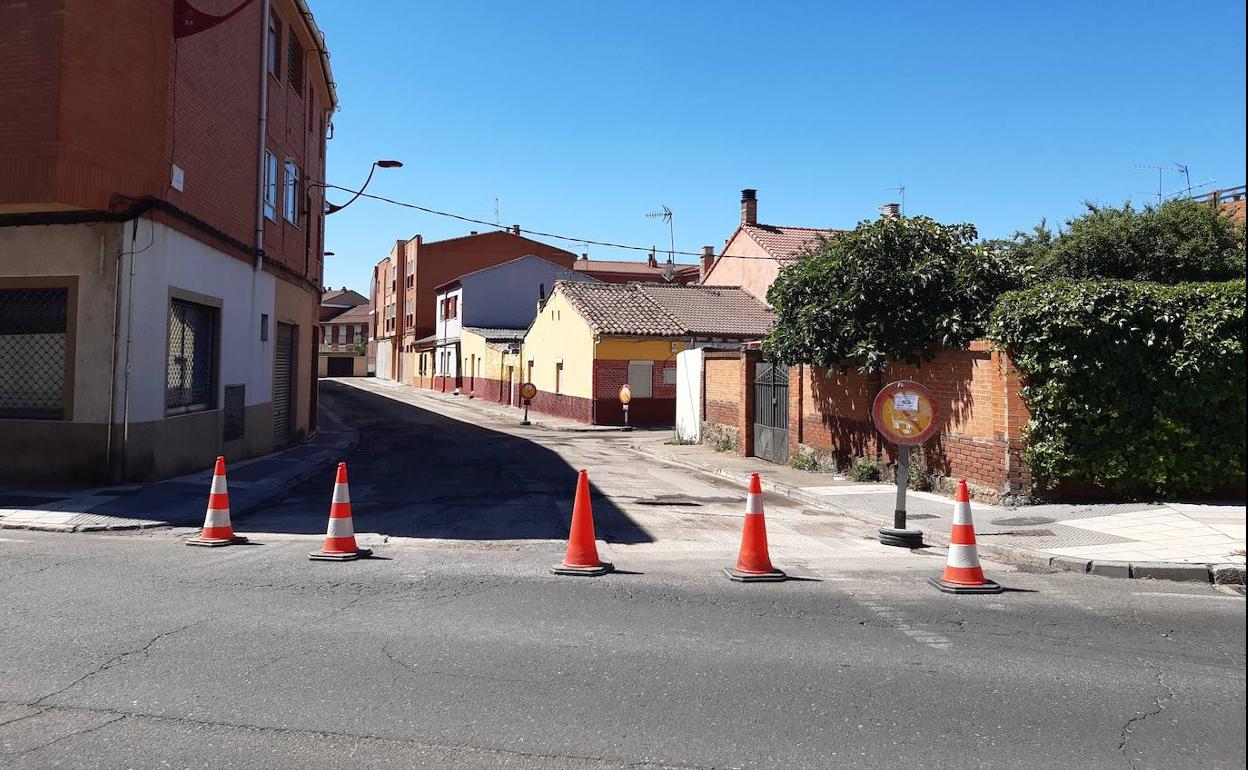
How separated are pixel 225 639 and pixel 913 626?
14.3 feet

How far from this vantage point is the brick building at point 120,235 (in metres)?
10.7

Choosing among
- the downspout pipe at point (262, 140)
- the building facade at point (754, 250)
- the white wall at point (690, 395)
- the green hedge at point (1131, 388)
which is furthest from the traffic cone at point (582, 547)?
the building facade at point (754, 250)

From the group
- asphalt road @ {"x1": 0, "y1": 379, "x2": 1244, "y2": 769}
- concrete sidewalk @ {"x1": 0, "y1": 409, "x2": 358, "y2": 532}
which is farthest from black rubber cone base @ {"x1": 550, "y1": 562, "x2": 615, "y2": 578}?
concrete sidewalk @ {"x1": 0, "y1": 409, "x2": 358, "y2": 532}

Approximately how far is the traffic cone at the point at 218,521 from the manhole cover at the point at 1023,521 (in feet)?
26.5

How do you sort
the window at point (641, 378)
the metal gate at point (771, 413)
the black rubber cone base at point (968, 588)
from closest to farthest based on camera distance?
the black rubber cone base at point (968, 588) → the metal gate at point (771, 413) → the window at point (641, 378)

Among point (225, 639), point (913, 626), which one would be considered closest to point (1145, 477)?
point (913, 626)

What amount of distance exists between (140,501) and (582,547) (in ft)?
20.8

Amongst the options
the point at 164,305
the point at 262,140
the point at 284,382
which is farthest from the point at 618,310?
the point at 164,305

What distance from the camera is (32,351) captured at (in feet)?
38.9

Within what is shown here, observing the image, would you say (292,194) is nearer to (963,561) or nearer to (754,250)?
(963,561)

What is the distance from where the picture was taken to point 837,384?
576 inches

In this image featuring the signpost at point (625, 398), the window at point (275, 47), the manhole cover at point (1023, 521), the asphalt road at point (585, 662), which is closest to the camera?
the asphalt road at point (585, 662)

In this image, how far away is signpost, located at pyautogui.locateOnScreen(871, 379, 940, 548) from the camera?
28.4ft

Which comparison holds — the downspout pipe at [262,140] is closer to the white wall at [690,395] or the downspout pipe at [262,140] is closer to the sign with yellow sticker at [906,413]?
the white wall at [690,395]
